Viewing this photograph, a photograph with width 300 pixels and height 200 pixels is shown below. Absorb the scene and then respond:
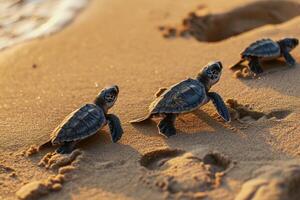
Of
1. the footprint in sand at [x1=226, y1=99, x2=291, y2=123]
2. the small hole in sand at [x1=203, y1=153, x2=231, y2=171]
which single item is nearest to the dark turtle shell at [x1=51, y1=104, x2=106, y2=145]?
the small hole in sand at [x1=203, y1=153, x2=231, y2=171]

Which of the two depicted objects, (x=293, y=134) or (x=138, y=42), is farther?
(x=138, y=42)

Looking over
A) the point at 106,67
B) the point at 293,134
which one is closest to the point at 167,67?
the point at 106,67

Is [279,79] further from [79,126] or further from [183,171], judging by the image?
[79,126]

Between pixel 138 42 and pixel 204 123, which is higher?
pixel 138 42

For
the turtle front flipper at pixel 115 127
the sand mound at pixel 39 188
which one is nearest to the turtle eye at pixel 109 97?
the turtle front flipper at pixel 115 127

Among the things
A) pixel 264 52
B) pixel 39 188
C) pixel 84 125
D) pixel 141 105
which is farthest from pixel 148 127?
pixel 264 52

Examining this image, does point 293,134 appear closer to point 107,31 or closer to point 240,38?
point 240,38

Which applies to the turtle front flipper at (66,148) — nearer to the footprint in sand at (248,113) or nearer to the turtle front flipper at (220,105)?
the turtle front flipper at (220,105)
